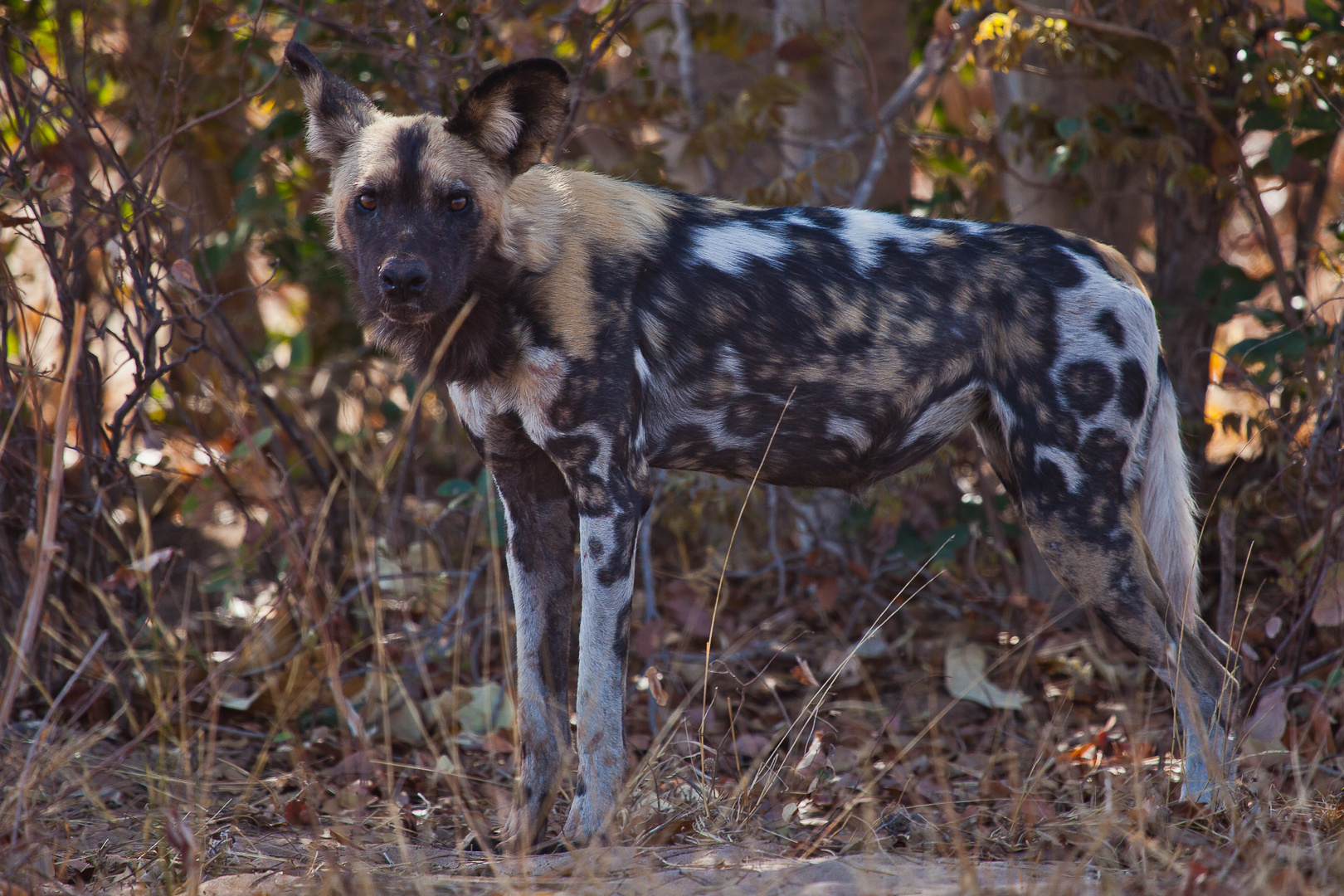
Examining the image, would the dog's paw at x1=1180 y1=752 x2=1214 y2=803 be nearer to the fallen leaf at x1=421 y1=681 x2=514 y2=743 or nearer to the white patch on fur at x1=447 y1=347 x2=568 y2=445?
the white patch on fur at x1=447 y1=347 x2=568 y2=445

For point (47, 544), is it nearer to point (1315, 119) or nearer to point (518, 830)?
point (518, 830)

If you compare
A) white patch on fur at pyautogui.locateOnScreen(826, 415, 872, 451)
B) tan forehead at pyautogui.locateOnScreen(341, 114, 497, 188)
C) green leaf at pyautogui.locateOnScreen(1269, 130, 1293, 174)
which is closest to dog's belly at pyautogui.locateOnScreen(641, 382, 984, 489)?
white patch on fur at pyautogui.locateOnScreen(826, 415, 872, 451)

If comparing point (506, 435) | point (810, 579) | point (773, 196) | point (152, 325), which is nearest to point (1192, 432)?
point (810, 579)

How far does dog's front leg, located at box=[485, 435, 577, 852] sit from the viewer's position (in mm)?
2949

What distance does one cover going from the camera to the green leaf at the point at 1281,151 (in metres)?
3.89

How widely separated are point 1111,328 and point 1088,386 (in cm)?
18

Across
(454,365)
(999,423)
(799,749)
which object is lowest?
(799,749)

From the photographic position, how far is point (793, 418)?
3041 mm

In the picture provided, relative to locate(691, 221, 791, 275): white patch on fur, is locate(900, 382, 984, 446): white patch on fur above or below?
below

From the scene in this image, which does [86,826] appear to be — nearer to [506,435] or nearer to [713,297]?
[506,435]

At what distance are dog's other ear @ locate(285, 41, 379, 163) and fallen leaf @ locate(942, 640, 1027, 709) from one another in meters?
2.66

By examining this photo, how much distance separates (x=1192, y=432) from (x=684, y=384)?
2.56 meters

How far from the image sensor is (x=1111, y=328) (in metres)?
3.05

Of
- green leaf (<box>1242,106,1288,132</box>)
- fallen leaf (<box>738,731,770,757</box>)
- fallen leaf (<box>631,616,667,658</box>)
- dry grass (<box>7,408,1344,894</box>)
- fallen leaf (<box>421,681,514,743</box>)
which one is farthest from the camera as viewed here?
green leaf (<box>1242,106,1288,132</box>)
